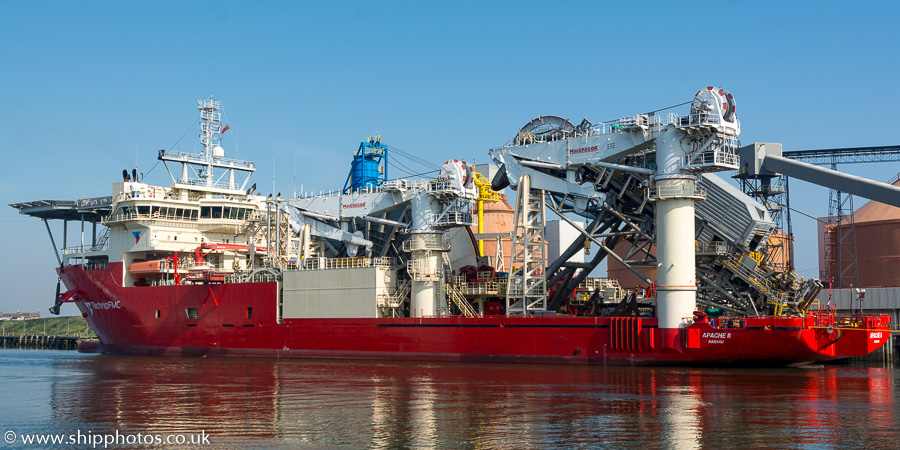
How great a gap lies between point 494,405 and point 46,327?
90.3m

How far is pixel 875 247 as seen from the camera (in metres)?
50.3

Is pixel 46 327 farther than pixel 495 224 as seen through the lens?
Yes

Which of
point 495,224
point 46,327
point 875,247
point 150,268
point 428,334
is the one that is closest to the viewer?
point 428,334

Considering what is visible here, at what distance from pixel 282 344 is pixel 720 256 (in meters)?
19.8

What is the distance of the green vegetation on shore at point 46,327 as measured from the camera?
9212cm

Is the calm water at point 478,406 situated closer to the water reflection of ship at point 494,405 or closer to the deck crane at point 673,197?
the water reflection of ship at point 494,405

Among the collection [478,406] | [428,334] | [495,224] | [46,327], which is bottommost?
[46,327]

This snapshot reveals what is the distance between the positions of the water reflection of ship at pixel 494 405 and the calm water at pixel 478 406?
5 cm

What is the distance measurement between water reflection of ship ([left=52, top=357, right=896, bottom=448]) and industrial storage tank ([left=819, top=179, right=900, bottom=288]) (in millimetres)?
19539

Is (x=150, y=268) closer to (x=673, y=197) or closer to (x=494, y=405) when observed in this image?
(x=673, y=197)

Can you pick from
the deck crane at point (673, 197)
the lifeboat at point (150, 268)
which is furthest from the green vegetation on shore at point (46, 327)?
the deck crane at point (673, 197)

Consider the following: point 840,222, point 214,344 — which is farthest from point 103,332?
point 840,222

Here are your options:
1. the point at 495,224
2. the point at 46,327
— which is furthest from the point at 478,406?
the point at 46,327

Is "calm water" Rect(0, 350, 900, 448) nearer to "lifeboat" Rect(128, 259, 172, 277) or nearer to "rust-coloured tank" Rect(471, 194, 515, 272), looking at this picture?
"lifeboat" Rect(128, 259, 172, 277)
